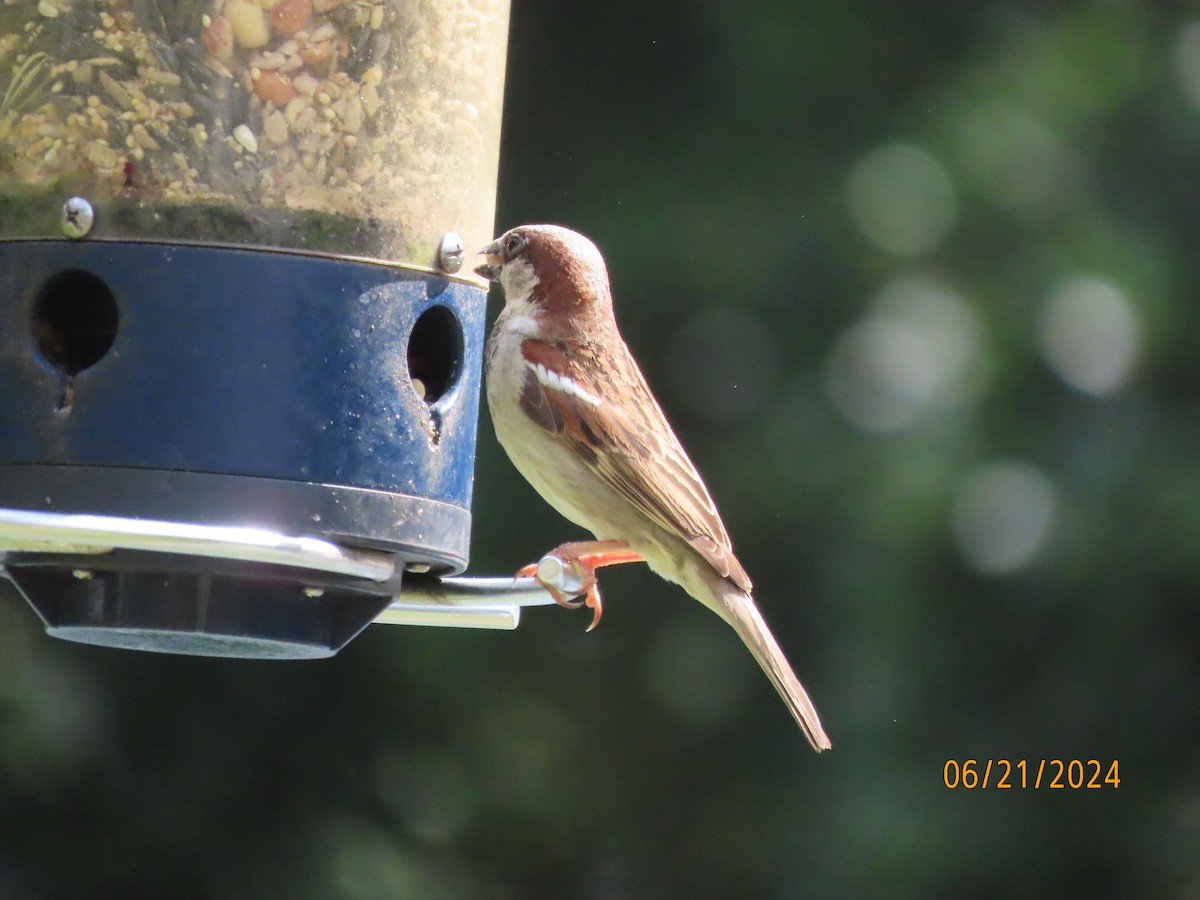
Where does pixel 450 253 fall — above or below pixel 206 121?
below

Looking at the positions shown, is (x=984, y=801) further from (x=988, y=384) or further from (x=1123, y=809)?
(x=988, y=384)

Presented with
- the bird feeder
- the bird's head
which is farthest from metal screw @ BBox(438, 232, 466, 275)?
the bird's head

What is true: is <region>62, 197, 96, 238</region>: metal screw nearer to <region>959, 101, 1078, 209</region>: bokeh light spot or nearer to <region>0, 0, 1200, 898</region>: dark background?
<region>0, 0, 1200, 898</region>: dark background

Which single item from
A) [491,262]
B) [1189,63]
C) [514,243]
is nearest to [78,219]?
[491,262]

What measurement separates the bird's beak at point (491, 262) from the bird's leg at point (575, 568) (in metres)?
0.54

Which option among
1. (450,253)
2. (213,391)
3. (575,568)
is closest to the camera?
(213,391)

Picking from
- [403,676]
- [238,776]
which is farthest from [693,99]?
[238,776]

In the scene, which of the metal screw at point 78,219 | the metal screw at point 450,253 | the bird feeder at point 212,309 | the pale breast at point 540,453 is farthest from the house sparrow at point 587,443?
the metal screw at point 78,219

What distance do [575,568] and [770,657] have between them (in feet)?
Answer: 2.80

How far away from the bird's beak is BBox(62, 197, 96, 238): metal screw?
2.48 feet

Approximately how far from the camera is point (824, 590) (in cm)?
592

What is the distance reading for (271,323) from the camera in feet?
Answer: 10.3

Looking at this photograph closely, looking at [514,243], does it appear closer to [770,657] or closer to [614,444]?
[614,444]

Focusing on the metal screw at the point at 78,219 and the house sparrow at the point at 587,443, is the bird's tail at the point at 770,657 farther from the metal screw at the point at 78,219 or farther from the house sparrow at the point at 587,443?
the metal screw at the point at 78,219
